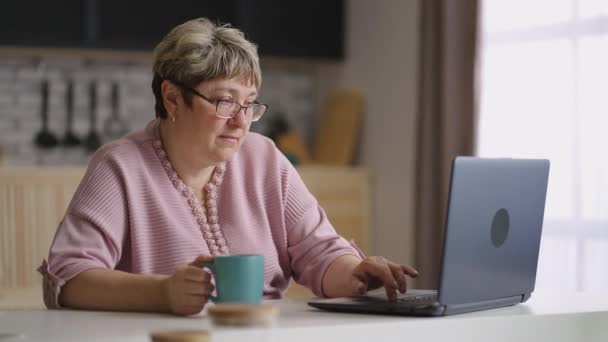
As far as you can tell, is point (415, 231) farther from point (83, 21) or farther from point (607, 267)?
point (83, 21)

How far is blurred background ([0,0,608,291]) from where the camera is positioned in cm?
372

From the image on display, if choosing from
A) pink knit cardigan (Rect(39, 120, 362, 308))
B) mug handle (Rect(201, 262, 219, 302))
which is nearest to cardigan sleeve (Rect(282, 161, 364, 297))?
pink knit cardigan (Rect(39, 120, 362, 308))

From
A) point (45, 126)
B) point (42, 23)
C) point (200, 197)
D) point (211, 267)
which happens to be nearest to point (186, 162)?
point (200, 197)

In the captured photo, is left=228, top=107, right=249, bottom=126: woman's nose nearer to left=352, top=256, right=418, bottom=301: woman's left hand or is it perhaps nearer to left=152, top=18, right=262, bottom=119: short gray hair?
left=152, top=18, right=262, bottom=119: short gray hair

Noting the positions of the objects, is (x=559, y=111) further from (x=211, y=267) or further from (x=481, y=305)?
(x=211, y=267)

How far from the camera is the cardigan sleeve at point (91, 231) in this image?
194 centimetres

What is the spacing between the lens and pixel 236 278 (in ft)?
5.36

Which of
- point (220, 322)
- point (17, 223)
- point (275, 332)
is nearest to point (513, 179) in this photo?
point (275, 332)

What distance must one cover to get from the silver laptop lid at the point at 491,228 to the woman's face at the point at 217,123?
68 cm

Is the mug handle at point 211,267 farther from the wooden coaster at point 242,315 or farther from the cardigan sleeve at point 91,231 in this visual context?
the wooden coaster at point 242,315

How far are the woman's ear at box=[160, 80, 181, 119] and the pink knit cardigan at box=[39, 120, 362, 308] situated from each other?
73 mm

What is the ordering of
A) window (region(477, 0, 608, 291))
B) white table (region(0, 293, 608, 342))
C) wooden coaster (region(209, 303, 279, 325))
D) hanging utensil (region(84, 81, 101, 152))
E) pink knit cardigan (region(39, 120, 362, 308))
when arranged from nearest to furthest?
1. wooden coaster (region(209, 303, 279, 325))
2. white table (region(0, 293, 608, 342))
3. pink knit cardigan (region(39, 120, 362, 308))
4. window (region(477, 0, 608, 291))
5. hanging utensil (region(84, 81, 101, 152))

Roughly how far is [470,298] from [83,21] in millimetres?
3354

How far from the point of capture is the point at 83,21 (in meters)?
4.61
